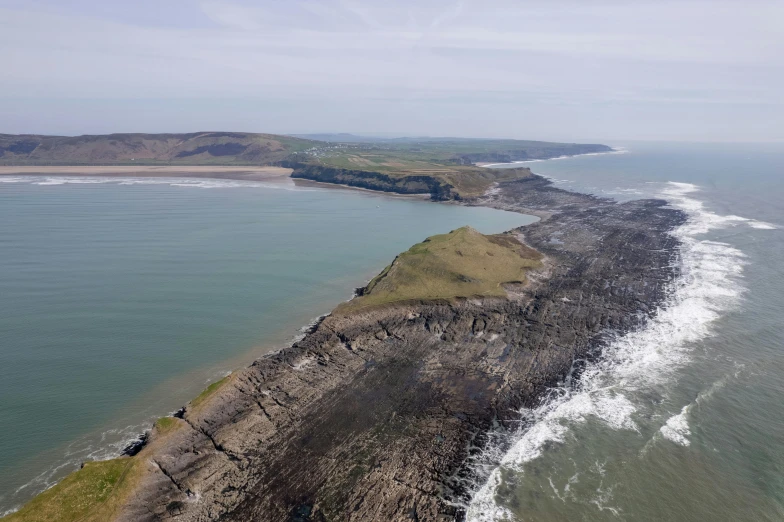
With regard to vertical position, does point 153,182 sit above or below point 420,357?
above

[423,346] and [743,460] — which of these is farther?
[423,346]

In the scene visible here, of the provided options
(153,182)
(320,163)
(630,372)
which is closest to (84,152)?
(153,182)

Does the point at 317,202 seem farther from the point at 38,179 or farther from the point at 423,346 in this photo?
the point at 38,179

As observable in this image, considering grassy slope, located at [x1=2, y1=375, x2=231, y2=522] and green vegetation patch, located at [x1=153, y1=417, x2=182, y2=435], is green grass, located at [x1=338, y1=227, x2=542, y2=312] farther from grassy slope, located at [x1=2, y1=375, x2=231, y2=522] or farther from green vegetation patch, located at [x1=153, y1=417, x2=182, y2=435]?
grassy slope, located at [x1=2, y1=375, x2=231, y2=522]

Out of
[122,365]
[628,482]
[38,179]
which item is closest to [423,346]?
[628,482]

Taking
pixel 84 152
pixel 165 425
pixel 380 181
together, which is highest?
pixel 84 152

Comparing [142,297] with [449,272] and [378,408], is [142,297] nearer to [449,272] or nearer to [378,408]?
[378,408]

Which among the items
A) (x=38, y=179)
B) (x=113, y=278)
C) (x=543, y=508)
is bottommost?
(x=543, y=508)
